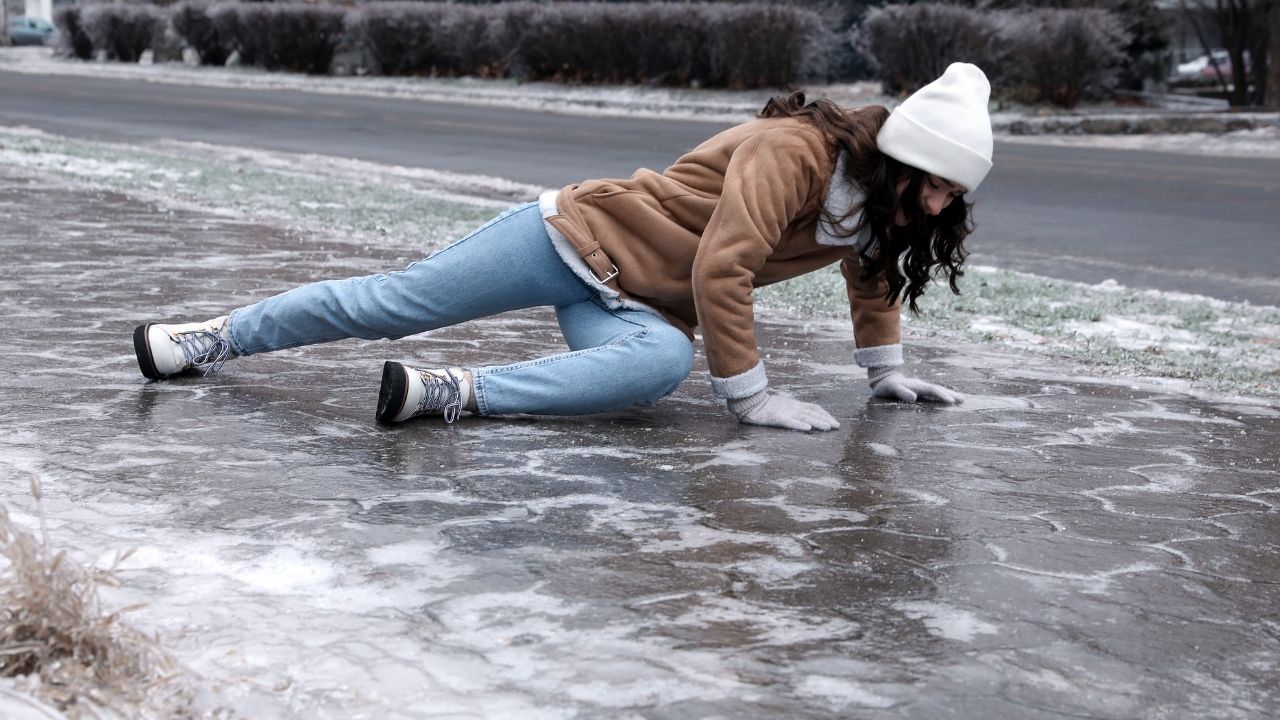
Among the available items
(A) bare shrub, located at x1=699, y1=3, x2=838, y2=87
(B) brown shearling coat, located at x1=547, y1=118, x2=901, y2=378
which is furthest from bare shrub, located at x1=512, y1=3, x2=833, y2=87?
(B) brown shearling coat, located at x1=547, y1=118, x2=901, y2=378

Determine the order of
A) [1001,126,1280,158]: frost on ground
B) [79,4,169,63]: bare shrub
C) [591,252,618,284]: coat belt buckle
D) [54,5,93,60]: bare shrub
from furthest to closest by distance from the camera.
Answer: [54,5,93,60]: bare shrub → [79,4,169,63]: bare shrub → [1001,126,1280,158]: frost on ground → [591,252,618,284]: coat belt buckle

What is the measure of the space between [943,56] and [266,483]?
20384mm

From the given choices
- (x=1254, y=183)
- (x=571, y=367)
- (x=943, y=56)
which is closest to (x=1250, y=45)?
(x=943, y=56)

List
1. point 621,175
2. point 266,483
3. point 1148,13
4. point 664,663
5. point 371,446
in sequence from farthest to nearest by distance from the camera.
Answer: point 1148,13 → point 621,175 → point 371,446 → point 266,483 → point 664,663

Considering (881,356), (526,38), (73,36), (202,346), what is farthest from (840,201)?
(73,36)

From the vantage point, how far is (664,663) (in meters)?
2.41

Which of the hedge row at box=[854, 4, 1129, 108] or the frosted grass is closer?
the frosted grass

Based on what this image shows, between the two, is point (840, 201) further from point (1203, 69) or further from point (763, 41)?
point (1203, 69)

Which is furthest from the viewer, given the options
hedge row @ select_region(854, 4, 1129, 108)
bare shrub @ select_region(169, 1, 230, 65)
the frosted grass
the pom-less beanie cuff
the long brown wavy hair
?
bare shrub @ select_region(169, 1, 230, 65)

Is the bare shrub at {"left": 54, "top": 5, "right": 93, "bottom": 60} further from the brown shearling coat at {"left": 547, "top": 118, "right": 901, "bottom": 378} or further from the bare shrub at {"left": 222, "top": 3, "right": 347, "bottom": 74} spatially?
the brown shearling coat at {"left": 547, "top": 118, "right": 901, "bottom": 378}

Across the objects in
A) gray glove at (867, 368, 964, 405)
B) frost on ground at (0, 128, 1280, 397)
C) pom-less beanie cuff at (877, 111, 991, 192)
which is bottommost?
frost on ground at (0, 128, 1280, 397)

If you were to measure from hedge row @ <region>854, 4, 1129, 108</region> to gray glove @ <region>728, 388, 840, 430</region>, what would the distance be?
58.3 ft

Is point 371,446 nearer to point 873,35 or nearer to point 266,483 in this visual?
point 266,483

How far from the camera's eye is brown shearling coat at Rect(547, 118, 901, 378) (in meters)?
3.77
